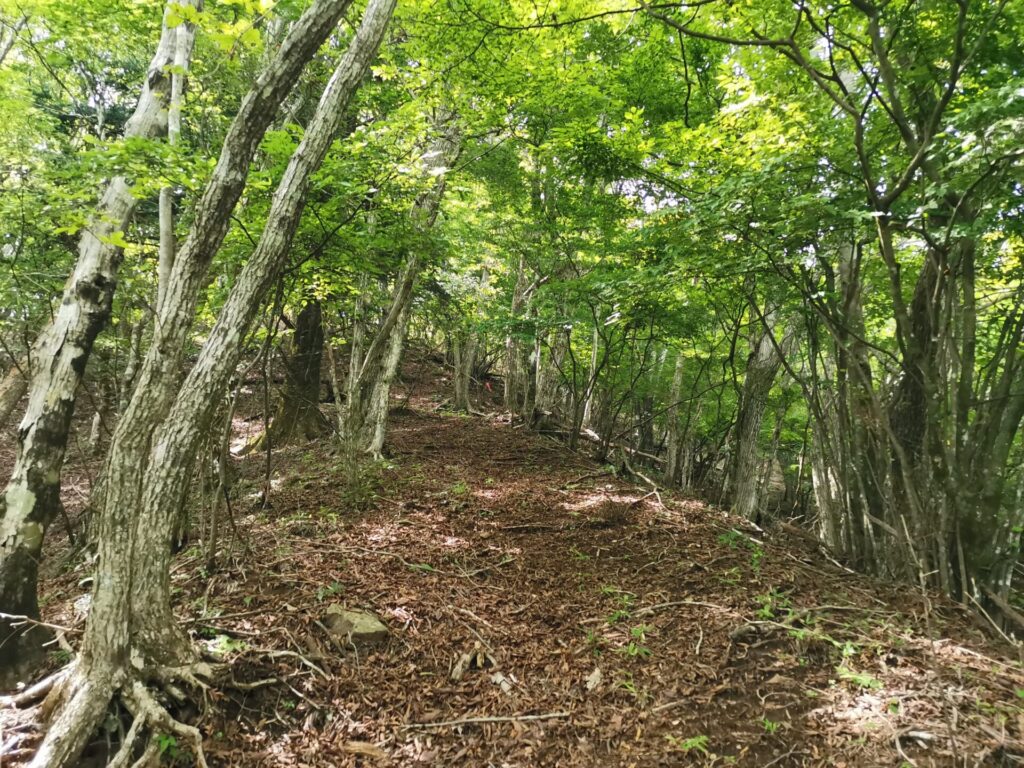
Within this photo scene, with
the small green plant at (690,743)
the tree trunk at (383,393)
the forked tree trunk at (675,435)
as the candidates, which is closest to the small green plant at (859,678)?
the small green plant at (690,743)

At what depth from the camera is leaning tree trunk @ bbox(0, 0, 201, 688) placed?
11.9 ft

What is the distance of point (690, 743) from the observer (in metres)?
2.88

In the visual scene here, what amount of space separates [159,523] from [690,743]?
3.19m

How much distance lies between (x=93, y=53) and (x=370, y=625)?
11.0 metres

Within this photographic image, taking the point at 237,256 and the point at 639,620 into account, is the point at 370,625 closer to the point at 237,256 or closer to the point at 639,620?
the point at 639,620

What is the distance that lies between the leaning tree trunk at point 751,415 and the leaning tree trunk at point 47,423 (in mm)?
7994

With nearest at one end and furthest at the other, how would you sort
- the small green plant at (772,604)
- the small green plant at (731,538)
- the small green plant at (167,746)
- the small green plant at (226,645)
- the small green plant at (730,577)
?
the small green plant at (167,746) < the small green plant at (226,645) < the small green plant at (772,604) < the small green plant at (730,577) < the small green plant at (731,538)

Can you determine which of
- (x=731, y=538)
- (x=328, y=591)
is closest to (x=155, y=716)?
(x=328, y=591)

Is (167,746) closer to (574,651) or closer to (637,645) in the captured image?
(574,651)

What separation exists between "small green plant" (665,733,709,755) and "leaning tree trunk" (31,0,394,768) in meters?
2.55

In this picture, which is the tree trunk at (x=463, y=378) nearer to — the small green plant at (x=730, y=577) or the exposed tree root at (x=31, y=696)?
the small green plant at (x=730, y=577)

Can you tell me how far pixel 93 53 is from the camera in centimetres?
888

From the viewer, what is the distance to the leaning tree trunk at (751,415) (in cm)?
807

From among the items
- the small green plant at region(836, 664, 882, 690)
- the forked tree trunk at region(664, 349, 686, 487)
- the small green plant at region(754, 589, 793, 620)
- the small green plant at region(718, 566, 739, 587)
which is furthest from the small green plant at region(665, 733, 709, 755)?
the forked tree trunk at region(664, 349, 686, 487)
